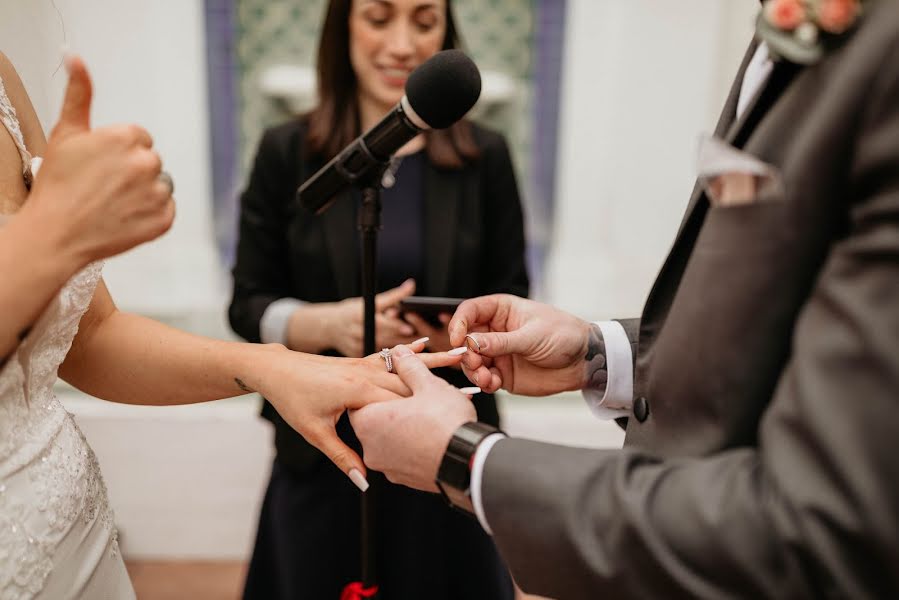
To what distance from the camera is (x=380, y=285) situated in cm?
195

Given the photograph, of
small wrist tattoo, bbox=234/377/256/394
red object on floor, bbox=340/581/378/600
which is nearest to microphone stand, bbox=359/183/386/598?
red object on floor, bbox=340/581/378/600

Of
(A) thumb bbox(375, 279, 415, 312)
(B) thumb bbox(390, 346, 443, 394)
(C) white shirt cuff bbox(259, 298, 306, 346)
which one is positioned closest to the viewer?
(B) thumb bbox(390, 346, 443, 394)

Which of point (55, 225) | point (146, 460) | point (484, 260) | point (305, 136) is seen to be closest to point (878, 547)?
point (55, 225)

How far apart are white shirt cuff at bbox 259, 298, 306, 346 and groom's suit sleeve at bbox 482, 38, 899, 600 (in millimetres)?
1151

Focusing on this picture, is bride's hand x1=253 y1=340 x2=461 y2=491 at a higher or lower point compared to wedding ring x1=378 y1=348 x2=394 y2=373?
lower

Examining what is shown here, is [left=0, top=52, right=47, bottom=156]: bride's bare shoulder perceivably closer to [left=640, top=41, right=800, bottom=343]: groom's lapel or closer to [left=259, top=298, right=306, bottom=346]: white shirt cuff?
[left=259, top=298, right=306, bottom=346]: white shirt cuff

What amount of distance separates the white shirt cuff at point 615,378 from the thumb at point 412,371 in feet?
1.29

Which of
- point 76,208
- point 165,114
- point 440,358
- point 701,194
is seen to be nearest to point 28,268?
point 76,208

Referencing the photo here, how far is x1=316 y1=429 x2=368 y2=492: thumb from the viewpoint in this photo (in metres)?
1.05

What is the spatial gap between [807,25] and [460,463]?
0.64 metres


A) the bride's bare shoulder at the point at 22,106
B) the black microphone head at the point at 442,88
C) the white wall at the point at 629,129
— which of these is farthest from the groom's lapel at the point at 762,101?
the white wall at the point at 629,129

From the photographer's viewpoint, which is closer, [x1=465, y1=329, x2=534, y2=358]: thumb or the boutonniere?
the boutonniere

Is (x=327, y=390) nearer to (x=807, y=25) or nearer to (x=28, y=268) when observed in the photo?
(x=28, y=268)

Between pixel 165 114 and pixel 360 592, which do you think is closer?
pixel 360 592
